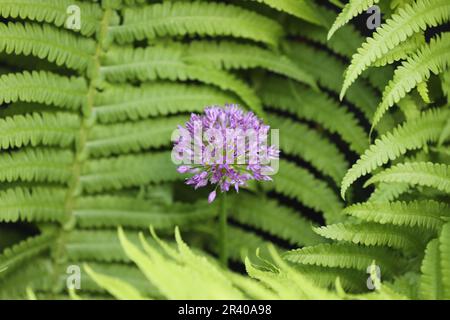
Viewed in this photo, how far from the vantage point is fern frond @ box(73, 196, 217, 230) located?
80.4 inches

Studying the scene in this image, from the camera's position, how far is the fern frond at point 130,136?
202 cm

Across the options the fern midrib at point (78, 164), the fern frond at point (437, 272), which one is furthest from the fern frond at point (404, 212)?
the fern midrib at point (78, 164)

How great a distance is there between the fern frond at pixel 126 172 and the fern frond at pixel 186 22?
0.43 meters

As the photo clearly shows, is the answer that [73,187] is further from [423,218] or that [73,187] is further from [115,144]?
[423,218]

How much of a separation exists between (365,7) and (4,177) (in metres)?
1.24

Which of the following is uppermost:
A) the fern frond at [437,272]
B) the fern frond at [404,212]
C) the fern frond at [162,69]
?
the fern frond at [162,69]

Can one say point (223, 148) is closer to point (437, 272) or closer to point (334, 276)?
point (334, 276)

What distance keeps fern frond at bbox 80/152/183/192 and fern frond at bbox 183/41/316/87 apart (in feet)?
1.22

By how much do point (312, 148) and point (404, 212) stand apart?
57 centimetres

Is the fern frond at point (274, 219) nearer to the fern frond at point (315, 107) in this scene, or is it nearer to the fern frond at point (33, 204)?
the fern frond at point (315, 107)
